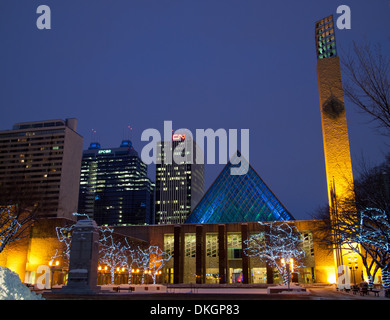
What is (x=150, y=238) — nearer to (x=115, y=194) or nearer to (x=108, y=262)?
(x=108, y=262)

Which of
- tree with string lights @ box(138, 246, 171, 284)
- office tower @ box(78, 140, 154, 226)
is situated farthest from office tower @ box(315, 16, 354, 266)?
office tower @ box(78, 140, 154, 226)

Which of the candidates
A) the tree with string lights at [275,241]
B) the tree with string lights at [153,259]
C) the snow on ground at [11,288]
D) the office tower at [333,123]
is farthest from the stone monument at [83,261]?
the office tower at [333,123]

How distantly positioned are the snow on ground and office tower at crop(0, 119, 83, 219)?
402 ft

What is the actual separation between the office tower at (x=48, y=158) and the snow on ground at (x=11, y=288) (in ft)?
402

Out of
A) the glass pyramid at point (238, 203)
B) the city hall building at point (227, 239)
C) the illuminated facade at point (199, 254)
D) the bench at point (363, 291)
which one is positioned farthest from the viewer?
the glass pyramid at point (238, 203)

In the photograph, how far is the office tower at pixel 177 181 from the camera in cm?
14738

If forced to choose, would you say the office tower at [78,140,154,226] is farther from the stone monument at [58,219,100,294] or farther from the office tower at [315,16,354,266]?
the stone monument at [58,219,100,294]

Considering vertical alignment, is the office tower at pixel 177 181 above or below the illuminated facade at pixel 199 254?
above

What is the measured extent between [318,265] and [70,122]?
361ft

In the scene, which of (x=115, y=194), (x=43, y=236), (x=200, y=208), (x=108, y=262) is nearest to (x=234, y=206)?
(x=200, y=208)

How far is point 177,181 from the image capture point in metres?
152

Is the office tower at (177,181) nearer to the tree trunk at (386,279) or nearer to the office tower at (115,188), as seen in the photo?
the office tower at (115,188)

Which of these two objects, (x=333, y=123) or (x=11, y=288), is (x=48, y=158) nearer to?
(x=333, y=123)

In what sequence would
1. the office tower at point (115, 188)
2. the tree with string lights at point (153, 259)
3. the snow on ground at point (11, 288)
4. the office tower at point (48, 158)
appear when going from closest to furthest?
the snow on ground at point (11, 288) < the tree with string lights at point (153, 259) < the office tower at point (48, 158) < the office tower at point (115, 188)
